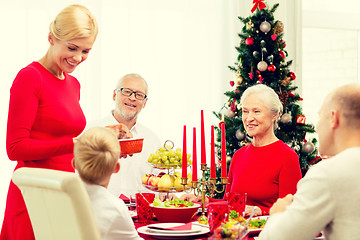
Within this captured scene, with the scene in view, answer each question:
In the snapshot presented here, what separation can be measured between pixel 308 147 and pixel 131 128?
162cm

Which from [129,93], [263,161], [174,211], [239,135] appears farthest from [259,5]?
[174,211]

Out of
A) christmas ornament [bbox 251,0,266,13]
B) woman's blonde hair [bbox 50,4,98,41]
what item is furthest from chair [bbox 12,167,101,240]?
christmas ornament [bbox 251,0,266,13]

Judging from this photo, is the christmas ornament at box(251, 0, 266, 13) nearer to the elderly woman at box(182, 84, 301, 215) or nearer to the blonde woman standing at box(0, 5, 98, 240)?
the elderly woman at box(182, 84, 301, 215)

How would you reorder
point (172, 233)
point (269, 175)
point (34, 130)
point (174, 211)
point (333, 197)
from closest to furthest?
1. point (333, 197)
2. point (172, 233)
3. point (174, 211)
4. point (34, 130)
5. point (269, 175)

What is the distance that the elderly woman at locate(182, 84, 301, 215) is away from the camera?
8.93 feet

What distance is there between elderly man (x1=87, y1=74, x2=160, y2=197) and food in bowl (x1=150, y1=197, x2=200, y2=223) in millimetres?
1010

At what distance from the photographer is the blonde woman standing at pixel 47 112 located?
7.10ft

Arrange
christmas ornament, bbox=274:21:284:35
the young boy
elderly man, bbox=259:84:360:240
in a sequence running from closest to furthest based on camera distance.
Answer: elderly man, bbox=259:84:360:240 → the young boy → christmas ornament, bbox=274:21:284:35

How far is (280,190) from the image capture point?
2.69m

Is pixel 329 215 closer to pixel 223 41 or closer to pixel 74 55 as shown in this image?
pixel 74 55

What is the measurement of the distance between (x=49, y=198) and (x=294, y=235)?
0.77 m

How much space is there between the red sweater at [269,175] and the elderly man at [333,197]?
3.94 ft

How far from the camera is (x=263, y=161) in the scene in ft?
9.22

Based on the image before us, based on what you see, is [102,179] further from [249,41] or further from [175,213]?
[249,41]
